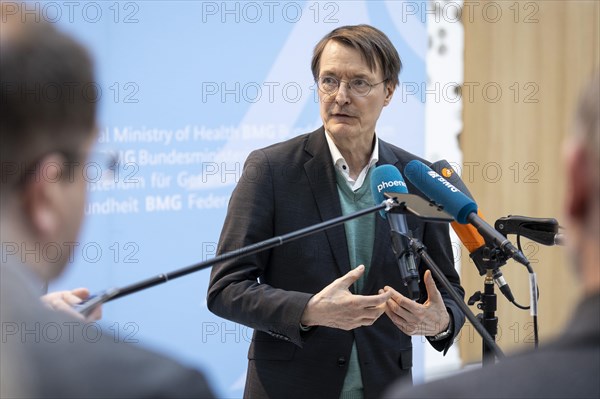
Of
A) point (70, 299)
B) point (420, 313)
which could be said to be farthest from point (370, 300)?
point (70, 299)

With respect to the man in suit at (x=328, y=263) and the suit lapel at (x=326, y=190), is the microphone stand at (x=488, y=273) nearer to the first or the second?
the man in suit at (x=328, y=263)

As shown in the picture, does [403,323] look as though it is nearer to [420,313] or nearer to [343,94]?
[420,313]

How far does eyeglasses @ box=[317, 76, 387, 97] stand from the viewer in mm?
2477

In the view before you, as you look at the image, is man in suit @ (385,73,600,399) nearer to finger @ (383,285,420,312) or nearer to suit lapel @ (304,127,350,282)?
finger @ (383,285,420,312)

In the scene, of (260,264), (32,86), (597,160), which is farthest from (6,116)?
(260,264)

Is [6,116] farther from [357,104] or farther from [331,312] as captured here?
[357,104]

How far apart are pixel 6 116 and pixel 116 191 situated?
2.62 meters

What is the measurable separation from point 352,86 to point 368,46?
13cm

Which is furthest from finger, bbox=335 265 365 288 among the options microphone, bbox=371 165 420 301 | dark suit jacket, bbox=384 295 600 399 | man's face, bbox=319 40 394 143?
dark suit jacket, bbox=384 295 600 399

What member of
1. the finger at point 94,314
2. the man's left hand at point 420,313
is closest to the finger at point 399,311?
the man's left hand at point 420,313

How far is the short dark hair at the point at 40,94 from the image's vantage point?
824 millimetres

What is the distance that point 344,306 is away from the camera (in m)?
2.04

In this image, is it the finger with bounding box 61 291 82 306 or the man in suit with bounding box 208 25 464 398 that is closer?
the finger with bounding box 61 291 82 306

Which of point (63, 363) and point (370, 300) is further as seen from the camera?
point (370, 300)
